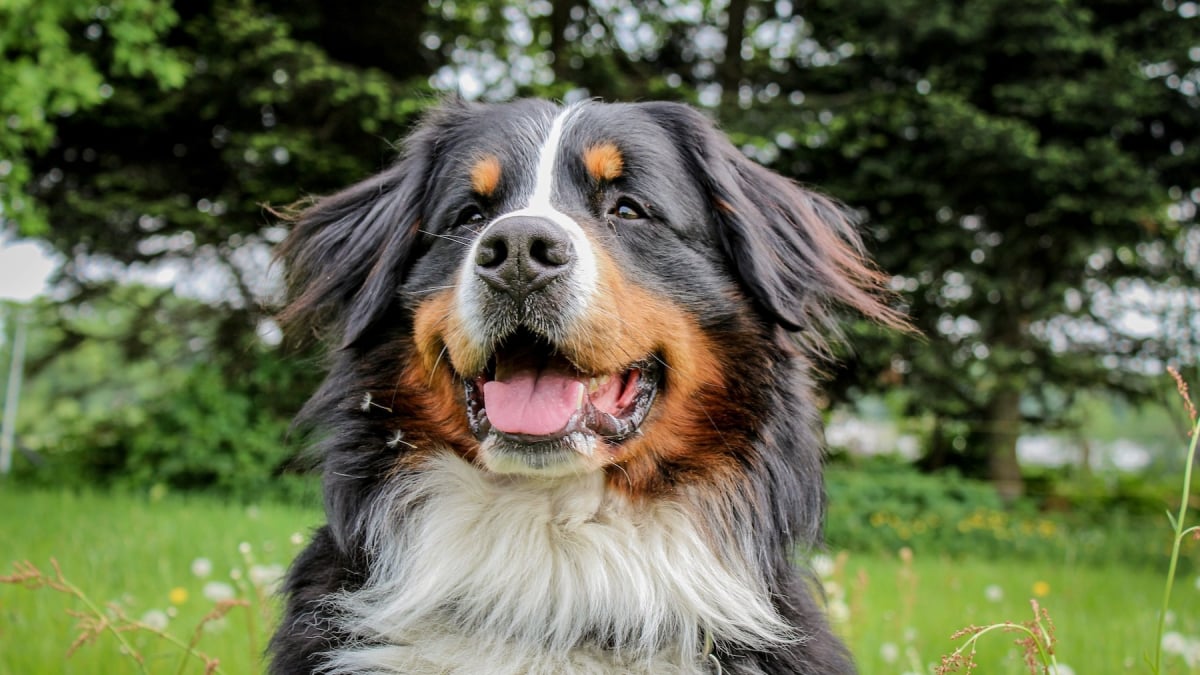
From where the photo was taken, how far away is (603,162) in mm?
2660

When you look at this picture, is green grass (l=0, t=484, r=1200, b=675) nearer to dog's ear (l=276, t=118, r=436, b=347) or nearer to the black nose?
dog's ear (l=276, t=118, r=436, b=347)

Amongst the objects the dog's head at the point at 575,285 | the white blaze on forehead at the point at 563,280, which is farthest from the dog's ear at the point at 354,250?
the white blaze on forehead at the point at 563,280

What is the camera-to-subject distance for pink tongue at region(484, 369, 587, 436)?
7.69 ft

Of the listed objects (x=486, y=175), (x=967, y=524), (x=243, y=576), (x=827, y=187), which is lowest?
(x=967, y=524)

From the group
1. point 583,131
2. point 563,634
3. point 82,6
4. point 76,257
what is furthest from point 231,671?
point 76,257

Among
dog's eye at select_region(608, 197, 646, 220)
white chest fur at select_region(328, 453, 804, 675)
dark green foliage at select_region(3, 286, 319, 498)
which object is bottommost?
dark green foliage at select_region(3, 286, 319, 498)

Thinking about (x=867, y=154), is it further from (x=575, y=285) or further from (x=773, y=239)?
(x=575, y=285)

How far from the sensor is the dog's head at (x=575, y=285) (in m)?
2.35

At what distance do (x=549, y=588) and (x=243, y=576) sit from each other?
3.28 metres

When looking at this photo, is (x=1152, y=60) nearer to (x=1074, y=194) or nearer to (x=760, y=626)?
(x=1074, y=194)

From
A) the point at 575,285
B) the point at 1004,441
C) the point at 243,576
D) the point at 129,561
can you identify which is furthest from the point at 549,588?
the point at 1004,441

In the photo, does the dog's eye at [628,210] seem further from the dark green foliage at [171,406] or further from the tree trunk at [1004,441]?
the tree trunk at [1004,441]

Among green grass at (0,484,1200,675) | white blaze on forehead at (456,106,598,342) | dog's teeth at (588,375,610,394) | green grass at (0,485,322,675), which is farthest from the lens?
green grass at (0,484,1200,675)

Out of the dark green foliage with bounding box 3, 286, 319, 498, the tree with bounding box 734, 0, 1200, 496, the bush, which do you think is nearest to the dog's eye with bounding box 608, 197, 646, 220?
the dark green foliage with bounding box 3, 286, 319, 498
